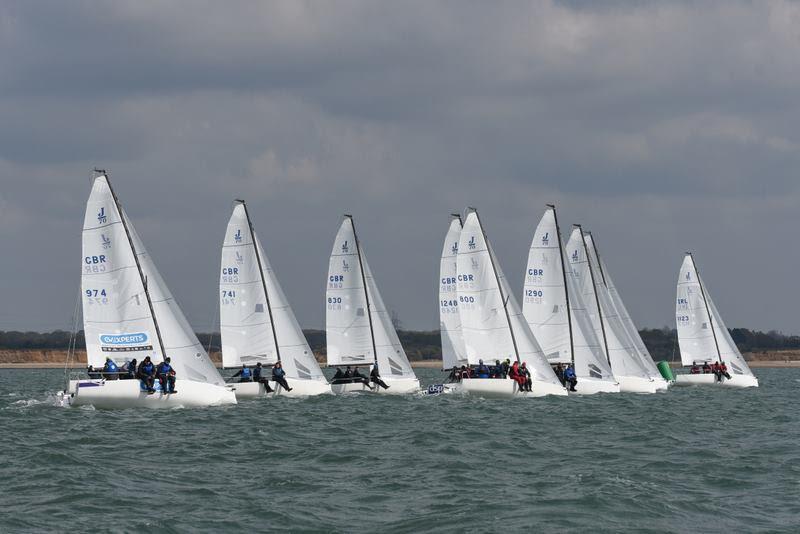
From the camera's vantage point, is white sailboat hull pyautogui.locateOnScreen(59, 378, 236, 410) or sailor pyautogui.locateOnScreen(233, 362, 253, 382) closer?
white sailboat hull pyautogui.locateOnScreen(59, 378, 236, 410)

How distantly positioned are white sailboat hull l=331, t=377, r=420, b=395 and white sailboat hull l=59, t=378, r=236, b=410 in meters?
12.5

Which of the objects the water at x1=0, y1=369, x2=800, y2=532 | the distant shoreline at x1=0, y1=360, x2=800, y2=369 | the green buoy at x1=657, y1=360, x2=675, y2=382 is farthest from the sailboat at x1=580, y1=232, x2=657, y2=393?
the distant shoreline at x1=0, y1=360, x2=800, y2=369

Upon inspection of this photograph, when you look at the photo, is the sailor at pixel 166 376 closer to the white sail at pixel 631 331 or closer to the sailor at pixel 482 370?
the sailor at pixel 482 370

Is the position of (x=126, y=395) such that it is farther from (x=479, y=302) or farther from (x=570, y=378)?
(x=570, y=378)

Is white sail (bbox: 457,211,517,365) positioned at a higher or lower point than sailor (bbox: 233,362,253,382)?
higher

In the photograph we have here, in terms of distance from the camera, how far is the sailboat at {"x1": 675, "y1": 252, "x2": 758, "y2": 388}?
7000 centimetres

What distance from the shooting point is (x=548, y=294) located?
5250cm

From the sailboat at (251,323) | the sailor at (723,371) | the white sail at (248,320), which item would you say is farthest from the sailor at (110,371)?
the sailor at (723,371)

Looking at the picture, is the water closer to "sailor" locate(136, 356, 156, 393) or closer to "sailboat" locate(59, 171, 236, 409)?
"sailor" locate(136, 356, 156, 393)

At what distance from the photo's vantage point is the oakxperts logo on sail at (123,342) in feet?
127

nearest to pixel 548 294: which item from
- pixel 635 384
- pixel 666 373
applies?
pixel 635 384

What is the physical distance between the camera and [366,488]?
21625 mm

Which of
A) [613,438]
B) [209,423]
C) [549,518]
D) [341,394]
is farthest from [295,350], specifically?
[549,518]

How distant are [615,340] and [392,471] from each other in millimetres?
36517
